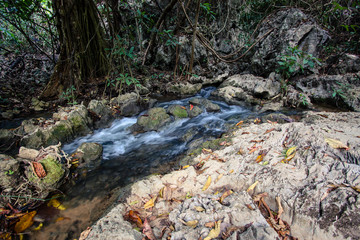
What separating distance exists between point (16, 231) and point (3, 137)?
103 inches

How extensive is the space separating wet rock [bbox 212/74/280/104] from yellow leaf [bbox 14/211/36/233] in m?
5.95

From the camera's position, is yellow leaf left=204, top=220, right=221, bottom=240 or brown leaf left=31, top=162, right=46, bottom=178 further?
brown leaf left=31, top=162, right=46, bottom=178

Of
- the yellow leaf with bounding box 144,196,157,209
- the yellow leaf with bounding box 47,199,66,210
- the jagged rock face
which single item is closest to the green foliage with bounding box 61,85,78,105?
the yellow leaf with bounding box 47,199,66,210

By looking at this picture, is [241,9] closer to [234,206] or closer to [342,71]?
[342,71]

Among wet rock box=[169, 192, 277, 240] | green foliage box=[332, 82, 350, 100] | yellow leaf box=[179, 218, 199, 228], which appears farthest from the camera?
green foliage box=[332, 82, 350, 100]

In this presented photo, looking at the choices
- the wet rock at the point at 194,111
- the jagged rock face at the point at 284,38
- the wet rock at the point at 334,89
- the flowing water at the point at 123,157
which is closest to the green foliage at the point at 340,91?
the wet rock at the point at 334,89

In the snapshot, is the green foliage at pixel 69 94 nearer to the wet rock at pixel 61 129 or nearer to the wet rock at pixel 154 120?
the wet rock at pixel 61 129

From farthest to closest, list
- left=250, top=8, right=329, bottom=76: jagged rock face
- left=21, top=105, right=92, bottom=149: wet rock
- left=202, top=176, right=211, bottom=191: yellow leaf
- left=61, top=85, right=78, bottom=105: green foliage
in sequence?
1. left=250, top=8, right=329, bottom=76: jagged rock face
2. left=61, top=85, right=78, bottom=105: green foliage
3. left=21, top=105, right=92, bottom=149: wet rock
4. left=202, top=176, right=211, bottom=191: yellow leaf

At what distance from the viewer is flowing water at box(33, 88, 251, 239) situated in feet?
7.44

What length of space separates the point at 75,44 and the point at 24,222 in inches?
207

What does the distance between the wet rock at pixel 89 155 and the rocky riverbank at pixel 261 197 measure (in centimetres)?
153

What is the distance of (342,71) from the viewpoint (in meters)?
5.50

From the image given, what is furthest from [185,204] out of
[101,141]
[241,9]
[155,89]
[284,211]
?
[241,9]

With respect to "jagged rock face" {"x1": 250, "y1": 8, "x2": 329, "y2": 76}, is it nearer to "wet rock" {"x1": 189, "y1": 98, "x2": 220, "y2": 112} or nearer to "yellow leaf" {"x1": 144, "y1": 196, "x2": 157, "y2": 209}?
"wet rock" {"x1": 189, "y1": 98, "x2": 220, "y2": 112}
